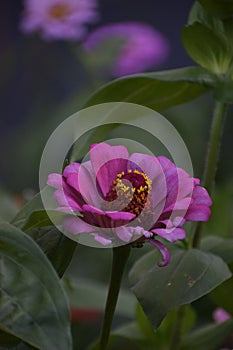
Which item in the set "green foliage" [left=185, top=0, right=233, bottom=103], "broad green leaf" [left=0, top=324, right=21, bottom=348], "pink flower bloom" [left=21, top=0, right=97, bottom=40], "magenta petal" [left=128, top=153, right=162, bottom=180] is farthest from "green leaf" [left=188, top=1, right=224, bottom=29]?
"pink flower bloom" [left=21, top=0, right=97, bottom=40]

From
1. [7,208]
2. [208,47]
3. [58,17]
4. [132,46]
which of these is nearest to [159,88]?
[208,47]

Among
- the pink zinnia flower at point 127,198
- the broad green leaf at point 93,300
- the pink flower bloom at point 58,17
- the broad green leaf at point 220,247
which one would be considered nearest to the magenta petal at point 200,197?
the pink zinnia flower at point 127,198

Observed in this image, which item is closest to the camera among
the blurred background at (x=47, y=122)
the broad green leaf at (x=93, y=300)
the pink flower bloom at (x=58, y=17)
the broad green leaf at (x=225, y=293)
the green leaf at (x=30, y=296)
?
the green leaf at (x=30, y=296)

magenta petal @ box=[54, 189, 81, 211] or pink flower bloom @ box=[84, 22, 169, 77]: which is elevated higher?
magenta petal @ box=[54, 189, 81, 211]

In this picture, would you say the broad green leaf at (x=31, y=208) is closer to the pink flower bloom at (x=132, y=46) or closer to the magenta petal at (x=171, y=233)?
the magenta petal at (x=171, y=233)

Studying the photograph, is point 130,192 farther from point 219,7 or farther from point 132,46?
point 132,46

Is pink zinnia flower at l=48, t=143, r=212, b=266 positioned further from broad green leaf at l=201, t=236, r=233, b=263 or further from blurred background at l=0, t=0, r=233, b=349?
blurred background at l=0, t=0, r=233, b=349
